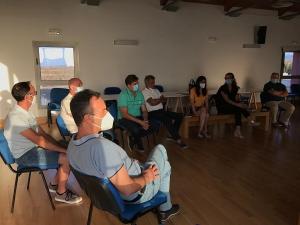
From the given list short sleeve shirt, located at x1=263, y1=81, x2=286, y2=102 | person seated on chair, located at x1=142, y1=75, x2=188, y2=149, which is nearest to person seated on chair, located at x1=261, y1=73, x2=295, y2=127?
short sleeve shirt, located at x1=263, y1=81, x2=286, y2=102

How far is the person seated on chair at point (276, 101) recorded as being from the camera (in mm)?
5852

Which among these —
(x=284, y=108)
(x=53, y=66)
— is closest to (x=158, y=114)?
(x=284, y=108)

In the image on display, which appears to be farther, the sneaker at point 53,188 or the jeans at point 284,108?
the jeans at point 284,108

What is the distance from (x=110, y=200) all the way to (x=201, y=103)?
381cm

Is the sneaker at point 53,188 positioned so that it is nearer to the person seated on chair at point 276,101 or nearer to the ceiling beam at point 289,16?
the person seated on chair at point 276,101

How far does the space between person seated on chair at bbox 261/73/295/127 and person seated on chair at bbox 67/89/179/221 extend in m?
4.87

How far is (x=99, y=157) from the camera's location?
150cm

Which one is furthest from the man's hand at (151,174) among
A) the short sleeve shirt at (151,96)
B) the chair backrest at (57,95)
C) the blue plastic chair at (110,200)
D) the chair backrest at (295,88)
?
the chair backrest at (295,88)

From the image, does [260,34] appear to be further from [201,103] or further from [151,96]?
[151,96]

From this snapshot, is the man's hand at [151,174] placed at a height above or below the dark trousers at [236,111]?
above

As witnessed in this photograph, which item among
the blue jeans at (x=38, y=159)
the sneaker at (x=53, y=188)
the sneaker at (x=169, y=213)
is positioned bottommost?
the sneaker at (x=53, y=188)

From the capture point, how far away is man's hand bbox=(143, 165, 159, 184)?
1.72 metres

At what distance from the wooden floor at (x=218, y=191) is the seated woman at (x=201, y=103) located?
60 cm

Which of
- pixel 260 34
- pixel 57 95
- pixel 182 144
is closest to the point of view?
pixel 182 144
